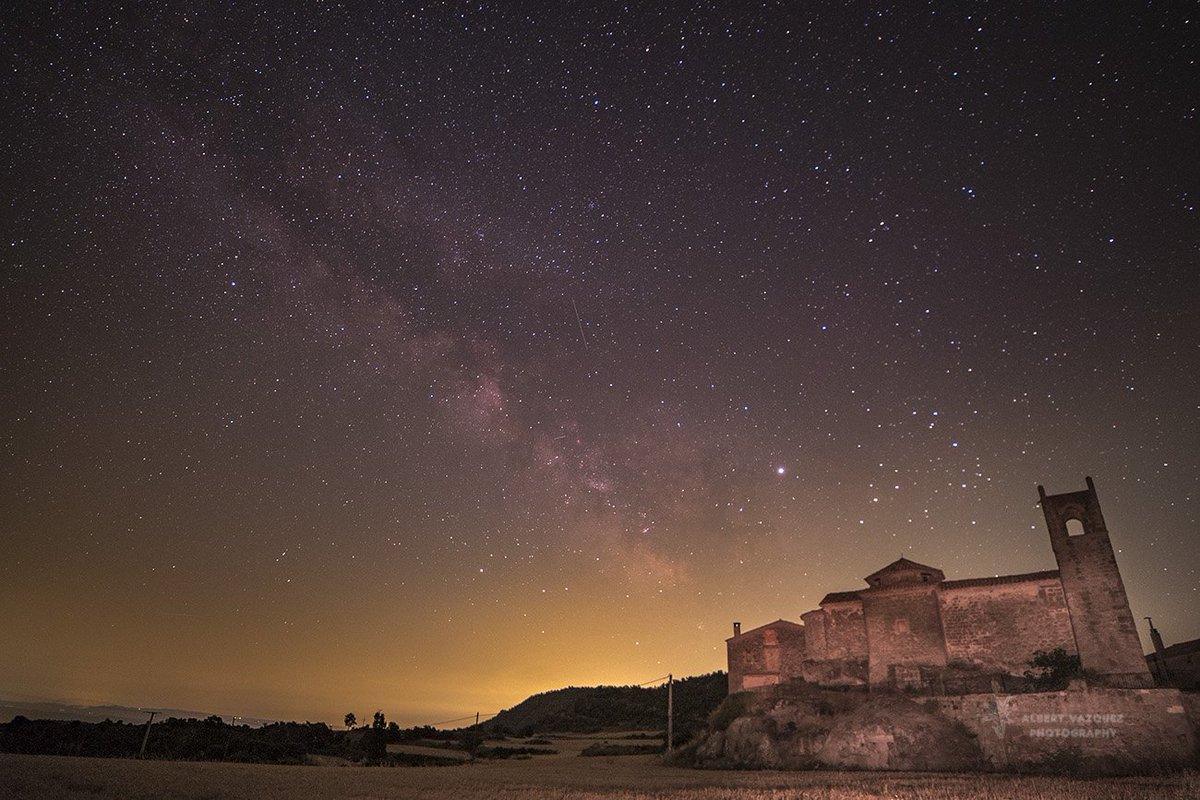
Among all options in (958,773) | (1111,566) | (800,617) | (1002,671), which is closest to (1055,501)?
(1111,566)

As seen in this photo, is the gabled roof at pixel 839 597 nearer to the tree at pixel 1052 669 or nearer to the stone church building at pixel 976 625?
the stone church building at pixel 976 625

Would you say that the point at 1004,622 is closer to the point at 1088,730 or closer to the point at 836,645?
the point at 836,645

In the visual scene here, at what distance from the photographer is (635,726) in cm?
8081

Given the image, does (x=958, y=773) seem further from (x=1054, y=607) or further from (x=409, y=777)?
(x=409, y=777)

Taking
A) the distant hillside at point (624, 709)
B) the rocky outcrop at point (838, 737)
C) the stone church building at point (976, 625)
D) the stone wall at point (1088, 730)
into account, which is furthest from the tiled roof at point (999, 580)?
the distant hillside at point (624, 709)

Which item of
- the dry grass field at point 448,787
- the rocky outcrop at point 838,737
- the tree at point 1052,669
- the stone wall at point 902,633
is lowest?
the dry grass field at point 448,787

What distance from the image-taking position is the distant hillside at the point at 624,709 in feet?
245

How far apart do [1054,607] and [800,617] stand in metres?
16.6

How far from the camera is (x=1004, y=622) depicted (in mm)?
41344

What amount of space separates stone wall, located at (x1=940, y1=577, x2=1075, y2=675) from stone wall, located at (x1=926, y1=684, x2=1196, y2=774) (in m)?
13.0

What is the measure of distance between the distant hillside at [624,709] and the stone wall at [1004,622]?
23717 millimetres

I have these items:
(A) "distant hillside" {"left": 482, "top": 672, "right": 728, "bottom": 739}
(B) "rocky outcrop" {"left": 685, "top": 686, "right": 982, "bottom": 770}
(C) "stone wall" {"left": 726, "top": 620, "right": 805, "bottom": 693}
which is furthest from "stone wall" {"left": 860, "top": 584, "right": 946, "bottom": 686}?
(A) "distant hillside" {"left": 482, "top": 672, "right": 728, "bottom": 739}

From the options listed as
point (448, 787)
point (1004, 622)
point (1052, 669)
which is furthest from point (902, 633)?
point (448, 787)

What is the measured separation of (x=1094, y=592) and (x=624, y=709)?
6815 centimetres
